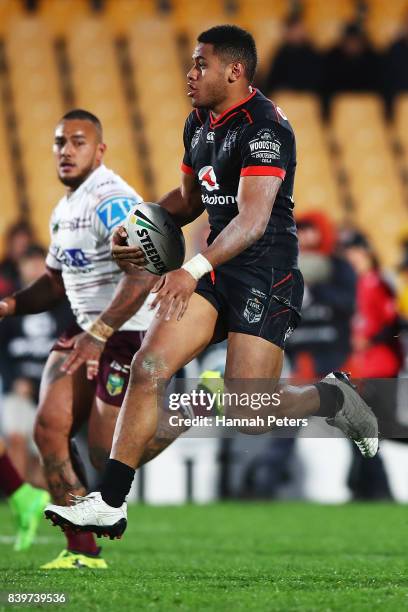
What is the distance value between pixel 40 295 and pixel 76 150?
0.79m

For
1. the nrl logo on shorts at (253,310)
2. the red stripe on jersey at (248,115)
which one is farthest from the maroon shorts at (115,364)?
the red stripe on jersey at (248,115)

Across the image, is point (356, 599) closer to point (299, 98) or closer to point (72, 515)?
point (72, 515)

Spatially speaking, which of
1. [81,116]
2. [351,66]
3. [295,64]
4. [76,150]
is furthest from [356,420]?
[351,66]

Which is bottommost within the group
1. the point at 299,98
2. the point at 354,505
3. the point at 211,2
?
the point at 354,505

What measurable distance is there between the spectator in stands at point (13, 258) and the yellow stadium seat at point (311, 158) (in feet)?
15.0

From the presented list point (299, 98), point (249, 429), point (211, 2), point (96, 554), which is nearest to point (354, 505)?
point (96, 554)

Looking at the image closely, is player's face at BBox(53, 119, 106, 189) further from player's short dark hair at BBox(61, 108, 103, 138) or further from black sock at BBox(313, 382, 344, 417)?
black sock at BBox(313, 382, 344, 417)

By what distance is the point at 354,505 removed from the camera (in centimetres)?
1099

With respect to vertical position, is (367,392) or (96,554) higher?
(367,392)

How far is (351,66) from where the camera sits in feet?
53.4

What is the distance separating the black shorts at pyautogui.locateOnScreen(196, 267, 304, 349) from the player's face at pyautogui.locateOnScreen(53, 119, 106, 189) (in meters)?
1.42

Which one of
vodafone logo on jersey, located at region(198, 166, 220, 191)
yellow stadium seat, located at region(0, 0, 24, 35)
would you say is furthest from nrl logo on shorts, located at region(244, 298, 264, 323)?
yellow stadium seat, located at region(0, 0, 24, 35)

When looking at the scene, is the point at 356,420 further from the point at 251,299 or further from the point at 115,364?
the point at 115,364

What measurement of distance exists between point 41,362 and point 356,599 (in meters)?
7.02
